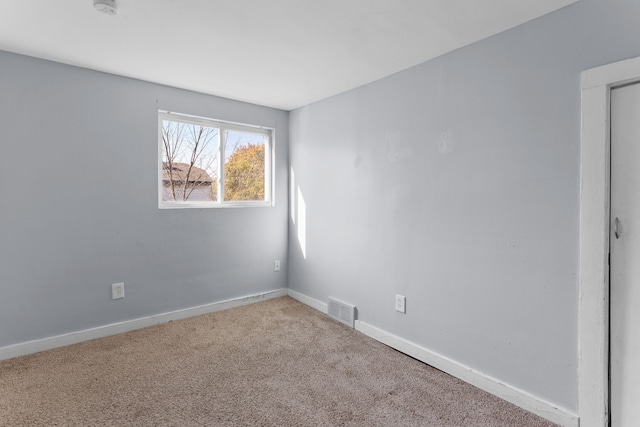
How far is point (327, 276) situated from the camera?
3.37m

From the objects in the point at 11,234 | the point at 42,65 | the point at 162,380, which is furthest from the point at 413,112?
the point at 11,234

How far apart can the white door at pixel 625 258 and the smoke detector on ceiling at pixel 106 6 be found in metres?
2.56

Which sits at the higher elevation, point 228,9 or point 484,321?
point 228,9

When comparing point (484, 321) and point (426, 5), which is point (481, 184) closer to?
point (484, 321)

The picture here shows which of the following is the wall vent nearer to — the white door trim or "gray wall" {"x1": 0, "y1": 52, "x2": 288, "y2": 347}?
"gray wall" {"x1": 0, "y1": 52, "x2": 288, "y2": 347}

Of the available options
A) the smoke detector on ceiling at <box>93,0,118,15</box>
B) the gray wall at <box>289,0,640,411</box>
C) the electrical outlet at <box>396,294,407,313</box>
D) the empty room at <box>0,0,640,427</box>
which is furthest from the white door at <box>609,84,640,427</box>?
the smoke detector on ceiling at <box>93,0,118,15</box>

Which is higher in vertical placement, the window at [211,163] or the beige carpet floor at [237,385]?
the window at [211,163]

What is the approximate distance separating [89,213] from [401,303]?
8.57 ft

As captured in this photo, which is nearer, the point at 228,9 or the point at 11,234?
the point at 228,9

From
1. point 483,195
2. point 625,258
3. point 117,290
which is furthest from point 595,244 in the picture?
point 117,290

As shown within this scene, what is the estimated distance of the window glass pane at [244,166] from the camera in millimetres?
3533

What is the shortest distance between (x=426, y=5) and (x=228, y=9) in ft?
3.45

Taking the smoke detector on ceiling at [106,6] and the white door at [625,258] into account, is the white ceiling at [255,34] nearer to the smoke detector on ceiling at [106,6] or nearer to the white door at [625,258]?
the smoke detector on ceiling at [106,6]

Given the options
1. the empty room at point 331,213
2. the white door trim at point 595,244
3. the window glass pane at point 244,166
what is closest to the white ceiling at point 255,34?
the empty room at point 331,213
